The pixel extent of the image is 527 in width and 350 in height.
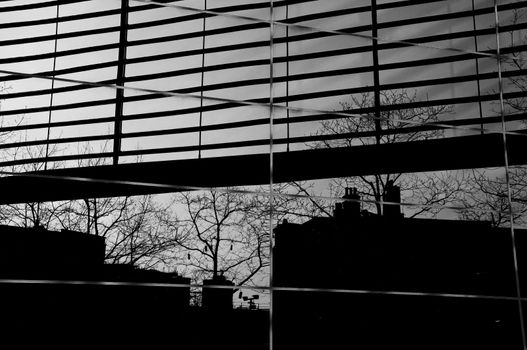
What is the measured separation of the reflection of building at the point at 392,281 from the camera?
6.16 metres

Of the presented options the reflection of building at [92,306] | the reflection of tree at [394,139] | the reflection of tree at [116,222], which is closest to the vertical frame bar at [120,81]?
the reflection of tree at [394,139]

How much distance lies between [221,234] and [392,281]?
7.28 ft

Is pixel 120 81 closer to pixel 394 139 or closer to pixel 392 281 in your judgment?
pixel 394 139

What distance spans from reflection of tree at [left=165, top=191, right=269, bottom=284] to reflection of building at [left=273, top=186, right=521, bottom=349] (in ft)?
1.87

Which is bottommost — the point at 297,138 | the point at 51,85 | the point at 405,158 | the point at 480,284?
the point at 480,284

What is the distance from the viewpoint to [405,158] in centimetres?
344

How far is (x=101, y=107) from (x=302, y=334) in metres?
3.40

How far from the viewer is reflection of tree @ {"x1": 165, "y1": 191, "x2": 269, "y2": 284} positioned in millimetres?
6082

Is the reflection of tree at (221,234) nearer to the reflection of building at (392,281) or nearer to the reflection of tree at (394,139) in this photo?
the reflection of building at (392,281)

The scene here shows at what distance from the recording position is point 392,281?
672 centimetres

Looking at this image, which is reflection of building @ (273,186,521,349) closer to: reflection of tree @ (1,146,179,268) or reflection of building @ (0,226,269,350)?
reflection of building @ (0,226,269,350)

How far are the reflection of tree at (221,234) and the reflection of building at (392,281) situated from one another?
22.5 inches

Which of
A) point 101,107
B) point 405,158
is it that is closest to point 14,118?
point 101,107

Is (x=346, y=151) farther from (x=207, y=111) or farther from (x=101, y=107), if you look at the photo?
(x=101, y=107)
